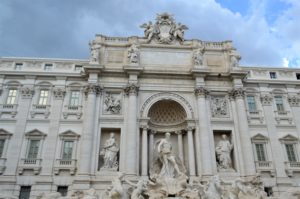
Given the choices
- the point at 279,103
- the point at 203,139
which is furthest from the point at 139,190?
the point at 279,103

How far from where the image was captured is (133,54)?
25062mm

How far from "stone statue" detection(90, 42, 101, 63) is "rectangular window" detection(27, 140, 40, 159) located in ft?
27.7

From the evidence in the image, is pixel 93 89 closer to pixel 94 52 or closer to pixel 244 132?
pixel 94 52

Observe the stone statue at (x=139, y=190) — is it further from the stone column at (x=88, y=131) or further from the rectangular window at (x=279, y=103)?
the rectangular window at (x=279, y=103)

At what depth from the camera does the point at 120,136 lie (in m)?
22.9

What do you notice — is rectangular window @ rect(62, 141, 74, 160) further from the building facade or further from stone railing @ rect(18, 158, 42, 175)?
stone railing @ rect(18, 158, 42, 175)

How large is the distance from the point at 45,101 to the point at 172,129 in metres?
11.6

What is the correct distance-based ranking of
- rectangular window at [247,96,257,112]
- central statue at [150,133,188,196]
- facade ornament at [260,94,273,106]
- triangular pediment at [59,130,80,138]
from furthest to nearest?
facade ornament at [260,94,273,106] < rectangular window at [247,96,257,112] < triangular pediment at [59,130,80,138] < central statue at [150,133,188,196]

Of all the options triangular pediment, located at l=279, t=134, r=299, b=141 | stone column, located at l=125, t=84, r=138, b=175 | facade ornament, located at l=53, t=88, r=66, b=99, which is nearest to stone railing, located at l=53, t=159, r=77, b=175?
stone column, located at l=125, t=84, r=138, b=175

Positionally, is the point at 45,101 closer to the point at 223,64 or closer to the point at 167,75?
the point at 167,75

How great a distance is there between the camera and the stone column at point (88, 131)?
2077cm

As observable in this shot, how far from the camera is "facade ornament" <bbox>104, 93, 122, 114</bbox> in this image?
930 inches

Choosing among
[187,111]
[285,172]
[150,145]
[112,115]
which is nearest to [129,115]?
[112,115]

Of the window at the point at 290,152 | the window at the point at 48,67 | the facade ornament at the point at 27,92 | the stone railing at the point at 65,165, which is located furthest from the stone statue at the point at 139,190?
the window at the point at 48,67
